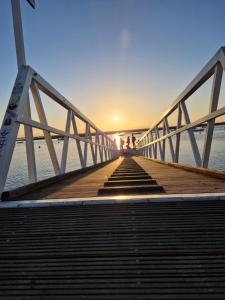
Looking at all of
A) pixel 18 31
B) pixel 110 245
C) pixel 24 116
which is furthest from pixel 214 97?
pixel 18 31

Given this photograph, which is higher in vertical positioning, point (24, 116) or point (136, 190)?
point (24, 116)

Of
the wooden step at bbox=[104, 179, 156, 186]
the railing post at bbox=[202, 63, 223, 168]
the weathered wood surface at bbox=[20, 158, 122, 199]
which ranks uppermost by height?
the railing post at bbox=[202, 63, 223, 168]

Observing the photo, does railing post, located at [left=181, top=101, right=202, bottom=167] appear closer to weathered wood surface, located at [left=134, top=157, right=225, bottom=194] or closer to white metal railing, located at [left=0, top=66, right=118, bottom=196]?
weathered wood surface, located at [left=134, top=157, right=225, bottom=194]

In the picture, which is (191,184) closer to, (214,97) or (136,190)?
(136,190)

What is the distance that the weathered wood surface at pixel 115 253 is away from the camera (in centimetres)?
106

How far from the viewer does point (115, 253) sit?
1.35m

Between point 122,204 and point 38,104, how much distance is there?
227 cm

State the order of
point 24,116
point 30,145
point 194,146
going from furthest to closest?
point 194,146 < point 30,145 < point 24,116

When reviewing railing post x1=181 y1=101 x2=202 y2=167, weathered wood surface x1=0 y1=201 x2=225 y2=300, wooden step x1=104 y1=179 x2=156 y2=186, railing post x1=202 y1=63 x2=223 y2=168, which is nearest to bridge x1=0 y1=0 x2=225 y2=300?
weathered wood surface x1=0 y1=201 x2=225 y2=300

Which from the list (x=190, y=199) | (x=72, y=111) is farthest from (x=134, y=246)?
(x=72, y=111)

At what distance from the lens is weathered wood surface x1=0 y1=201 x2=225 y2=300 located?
1.06m

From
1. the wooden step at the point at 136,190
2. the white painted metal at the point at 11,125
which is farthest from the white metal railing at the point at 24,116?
the wooden step at the point at 136,190

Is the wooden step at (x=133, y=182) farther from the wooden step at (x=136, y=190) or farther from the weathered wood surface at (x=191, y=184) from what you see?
the wooden step at (x=136, y=190)

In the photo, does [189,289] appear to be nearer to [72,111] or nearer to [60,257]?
[60,257]
